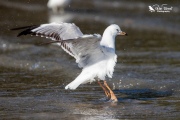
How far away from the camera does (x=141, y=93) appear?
30.1ft

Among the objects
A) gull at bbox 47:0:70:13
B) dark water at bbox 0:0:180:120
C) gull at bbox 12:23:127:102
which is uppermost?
gull at bbox 12:23:127:102

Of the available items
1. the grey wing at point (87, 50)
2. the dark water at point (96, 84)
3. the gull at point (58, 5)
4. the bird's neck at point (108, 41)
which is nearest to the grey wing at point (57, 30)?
the grey wing at point (87, 50)

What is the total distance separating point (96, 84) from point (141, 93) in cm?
98

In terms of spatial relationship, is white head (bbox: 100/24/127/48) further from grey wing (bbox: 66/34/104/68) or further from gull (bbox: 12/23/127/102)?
grey wing (bbox: 66/34/104/68)

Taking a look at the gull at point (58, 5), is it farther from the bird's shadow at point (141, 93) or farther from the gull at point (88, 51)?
the gull at point (88, 51)

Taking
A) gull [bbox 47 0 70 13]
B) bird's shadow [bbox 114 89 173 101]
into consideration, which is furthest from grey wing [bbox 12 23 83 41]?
gull [bbox 47 0 70 13]

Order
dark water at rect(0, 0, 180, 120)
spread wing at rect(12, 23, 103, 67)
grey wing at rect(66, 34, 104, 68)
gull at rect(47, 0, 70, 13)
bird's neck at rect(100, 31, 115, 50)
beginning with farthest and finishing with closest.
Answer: gull at rect(47, 0, 70, 13) < bird's neck at rect(100, 31, 115, 50) < spread wing at rect(12, 23, 103, 67) < grey wing at rect(66, 34, 104, 68) < dark water at rect(0, 0, 180, 120)

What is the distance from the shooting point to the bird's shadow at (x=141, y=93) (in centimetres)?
884

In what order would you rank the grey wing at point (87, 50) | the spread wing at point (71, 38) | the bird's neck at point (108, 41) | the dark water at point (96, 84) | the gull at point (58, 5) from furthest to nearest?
the gull at point (58, 5) < the bird's neck at point (108, 41) < the spread wing at point (71, 38) < the grey wing at point (87, 50) < the dark water at point (96, 84)

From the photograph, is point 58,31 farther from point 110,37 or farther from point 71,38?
point 110,37

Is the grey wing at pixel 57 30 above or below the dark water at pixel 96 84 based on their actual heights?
above

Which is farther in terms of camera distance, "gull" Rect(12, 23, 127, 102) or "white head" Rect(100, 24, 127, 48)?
"white head" Rect(100, 24, 127, 48)

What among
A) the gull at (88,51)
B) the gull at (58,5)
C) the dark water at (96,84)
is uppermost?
the gull at (88,51)

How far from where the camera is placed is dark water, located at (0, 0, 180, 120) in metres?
7.85
